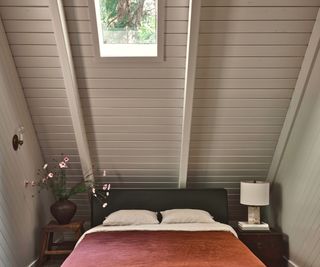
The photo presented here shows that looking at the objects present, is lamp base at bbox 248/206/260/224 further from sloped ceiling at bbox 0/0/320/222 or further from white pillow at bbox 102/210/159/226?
white pillow at bbox 102/210/159/226

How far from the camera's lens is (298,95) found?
3.15m

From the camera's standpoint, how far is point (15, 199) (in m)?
→ 3.09

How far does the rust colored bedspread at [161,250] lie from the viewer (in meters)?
2.40

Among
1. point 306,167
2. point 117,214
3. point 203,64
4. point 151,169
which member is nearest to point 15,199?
point 117,214

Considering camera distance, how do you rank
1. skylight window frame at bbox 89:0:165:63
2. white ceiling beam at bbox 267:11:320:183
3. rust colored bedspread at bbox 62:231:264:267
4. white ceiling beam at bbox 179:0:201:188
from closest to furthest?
rust colored bedspread at bbox 62:231:264:267 < white ceiling beam at bbox 179:0:201:188 < skylight window frame at bbox 89:0:165:63 < white ceiling beam at bbox 267:11:320:183

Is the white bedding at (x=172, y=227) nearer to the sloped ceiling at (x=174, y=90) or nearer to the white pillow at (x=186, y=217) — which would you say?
the white pillow at (x=186, y=217)

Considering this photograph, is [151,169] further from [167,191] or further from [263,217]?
[263,217]

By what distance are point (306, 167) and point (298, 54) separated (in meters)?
1.03

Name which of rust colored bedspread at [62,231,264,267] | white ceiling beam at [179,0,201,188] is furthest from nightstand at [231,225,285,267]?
white ceiling beam at [179,0,201,188]

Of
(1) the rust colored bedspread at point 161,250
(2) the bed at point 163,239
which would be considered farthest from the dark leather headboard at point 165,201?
(1) the rust colored bedspread at point 161,250

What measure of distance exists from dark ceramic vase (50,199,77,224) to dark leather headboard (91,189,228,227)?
1.03 ft

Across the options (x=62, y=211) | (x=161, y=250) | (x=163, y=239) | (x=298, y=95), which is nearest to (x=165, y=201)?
(x=163, y=239)

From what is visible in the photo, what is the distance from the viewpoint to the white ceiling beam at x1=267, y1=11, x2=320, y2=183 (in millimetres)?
2805

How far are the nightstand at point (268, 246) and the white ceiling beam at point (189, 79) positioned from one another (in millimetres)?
953
